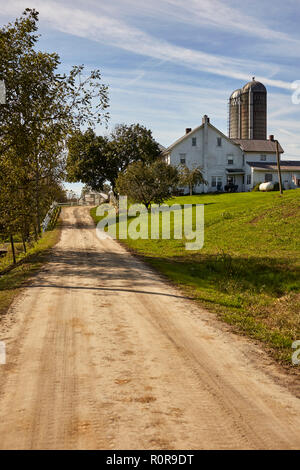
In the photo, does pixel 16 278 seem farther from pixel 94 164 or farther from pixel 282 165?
pixel 282 165

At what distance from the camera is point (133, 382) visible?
5836 mm

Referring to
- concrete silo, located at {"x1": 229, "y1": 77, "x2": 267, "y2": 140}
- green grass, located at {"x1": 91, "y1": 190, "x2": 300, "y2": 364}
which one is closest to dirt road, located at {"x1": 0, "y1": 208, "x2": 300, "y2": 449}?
green grass, located at {"x1": 91, "y1": 190, "x2": 300, "y2": 364}

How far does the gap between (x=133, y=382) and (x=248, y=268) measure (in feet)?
36.4

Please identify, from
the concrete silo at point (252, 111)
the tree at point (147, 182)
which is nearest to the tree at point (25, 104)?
the tree at point (147, 182)

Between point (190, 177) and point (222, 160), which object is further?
point (222, 160)

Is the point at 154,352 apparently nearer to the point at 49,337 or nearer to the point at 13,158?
the point at 49,337

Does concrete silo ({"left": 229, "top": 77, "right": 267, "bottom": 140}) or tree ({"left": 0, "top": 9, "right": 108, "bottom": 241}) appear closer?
tree ({"left": 0, "top": 9, "right": 108, "bottom": 241})

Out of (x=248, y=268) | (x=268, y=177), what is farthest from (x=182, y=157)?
(x=248, y=268)

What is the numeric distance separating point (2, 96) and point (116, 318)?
41.8ft

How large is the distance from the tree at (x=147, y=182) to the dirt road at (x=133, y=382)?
1183 inches

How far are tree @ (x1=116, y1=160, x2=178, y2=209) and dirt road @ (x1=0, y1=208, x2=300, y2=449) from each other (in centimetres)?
3004

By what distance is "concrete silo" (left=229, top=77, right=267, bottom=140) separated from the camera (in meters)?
91.0

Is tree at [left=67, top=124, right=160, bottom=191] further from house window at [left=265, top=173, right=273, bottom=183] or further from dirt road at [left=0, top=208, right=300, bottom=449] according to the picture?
dirt road at [left=0, top=208, right=300, bottom=449]
